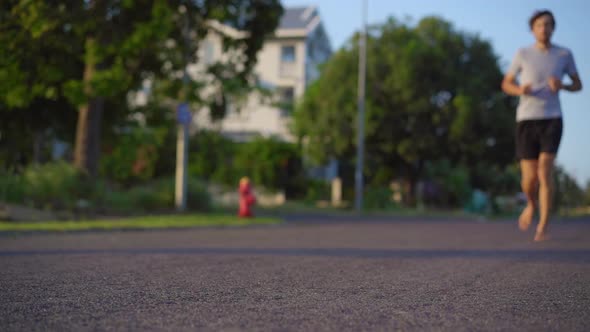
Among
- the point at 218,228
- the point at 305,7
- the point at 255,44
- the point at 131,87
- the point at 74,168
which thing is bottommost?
the point at 218,228

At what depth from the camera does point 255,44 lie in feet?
62.0

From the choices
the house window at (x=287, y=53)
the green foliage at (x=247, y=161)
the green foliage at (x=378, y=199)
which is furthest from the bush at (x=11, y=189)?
the house window at (x=287, y=53)

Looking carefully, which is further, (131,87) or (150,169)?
(150,169)

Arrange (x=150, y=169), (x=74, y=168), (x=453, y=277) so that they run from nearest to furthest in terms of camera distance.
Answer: (x=453, y=277)
(x=74, y=168)
(x=150, y=169)

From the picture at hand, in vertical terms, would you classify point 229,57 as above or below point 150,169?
above

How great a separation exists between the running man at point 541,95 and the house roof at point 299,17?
32.7 m

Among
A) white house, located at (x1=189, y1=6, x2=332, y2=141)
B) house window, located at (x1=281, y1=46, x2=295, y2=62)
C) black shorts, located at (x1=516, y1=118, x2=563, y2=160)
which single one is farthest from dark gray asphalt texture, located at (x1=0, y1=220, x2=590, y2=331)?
house window, located at (x1=281, y1=46, x2=295, y2=62)

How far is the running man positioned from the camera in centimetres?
708

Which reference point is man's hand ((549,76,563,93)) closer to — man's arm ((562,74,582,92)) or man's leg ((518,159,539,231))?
man's arm ((562,74,582,92))

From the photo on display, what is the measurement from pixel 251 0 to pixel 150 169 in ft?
37.4

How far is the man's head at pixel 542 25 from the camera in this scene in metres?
7.00

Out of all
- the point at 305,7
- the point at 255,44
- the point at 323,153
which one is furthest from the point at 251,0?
the point at 305,7

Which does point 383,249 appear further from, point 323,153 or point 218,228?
point 323,153

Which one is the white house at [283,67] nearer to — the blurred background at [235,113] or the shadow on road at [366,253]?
the blurred background at [235,113]
